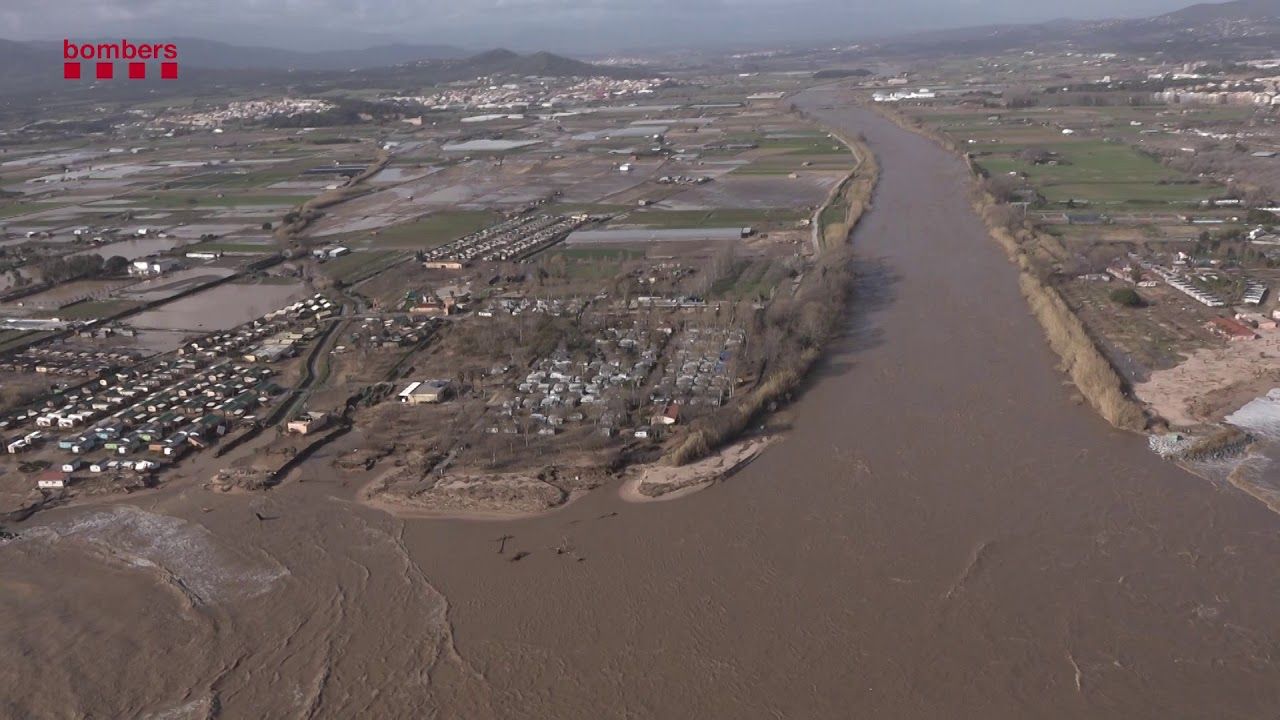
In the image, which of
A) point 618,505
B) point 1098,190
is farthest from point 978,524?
point 1098,190

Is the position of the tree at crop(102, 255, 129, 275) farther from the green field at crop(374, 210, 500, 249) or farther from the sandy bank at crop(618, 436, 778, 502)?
the sandy bank at crop(618, 436, 778, 502)

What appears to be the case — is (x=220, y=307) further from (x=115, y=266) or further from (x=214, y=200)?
(x=214, y=200)

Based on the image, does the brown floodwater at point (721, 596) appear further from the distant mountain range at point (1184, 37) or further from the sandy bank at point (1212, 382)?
the distant mountain range at point (1184, 37)

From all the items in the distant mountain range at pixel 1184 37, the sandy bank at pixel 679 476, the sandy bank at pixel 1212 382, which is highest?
the distant mountain range at pixel 1184 37

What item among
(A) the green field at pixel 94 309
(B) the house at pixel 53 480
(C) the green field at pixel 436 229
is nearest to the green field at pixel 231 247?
(C) the green field at pixel 436 229

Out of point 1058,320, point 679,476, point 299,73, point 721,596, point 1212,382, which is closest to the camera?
Answer: point 721,596

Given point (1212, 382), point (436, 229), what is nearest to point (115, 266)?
point (436, 229)

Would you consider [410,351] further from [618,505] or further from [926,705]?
[926,705]
